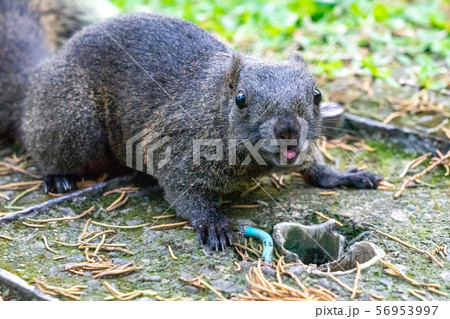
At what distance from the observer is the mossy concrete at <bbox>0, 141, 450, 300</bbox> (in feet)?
11.1

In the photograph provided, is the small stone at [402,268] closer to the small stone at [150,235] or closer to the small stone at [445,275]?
the small stone at [445,275]

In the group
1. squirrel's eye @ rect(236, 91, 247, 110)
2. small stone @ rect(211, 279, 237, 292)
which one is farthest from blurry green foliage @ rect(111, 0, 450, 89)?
small stone @ rect(211, 279, 237, 292)

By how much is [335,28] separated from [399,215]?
3.54 meters

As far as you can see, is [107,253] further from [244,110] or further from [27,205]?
[244,110]

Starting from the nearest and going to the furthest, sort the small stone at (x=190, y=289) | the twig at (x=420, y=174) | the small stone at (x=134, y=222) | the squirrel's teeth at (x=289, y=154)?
the small stone at (x=190, y=289), the squirrel's teeth at (x=289, y=154), the small stone at (x=134, y=222), the twig at (x=420, y=174)

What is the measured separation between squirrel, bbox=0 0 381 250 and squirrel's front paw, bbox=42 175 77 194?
0.01 metres

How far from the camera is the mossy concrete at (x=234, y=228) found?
3.39 meters

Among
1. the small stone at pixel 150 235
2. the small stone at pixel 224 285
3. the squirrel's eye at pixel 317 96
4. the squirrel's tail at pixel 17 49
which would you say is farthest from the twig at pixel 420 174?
the squirrel's tail at pixel 17 49

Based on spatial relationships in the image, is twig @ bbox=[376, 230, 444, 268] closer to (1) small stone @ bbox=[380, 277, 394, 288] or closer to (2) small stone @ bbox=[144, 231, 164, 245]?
(1) small stone @ bbox=[380, 277, 394, 288]

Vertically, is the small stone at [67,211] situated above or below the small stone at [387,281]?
above

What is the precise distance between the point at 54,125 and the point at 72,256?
152 cm

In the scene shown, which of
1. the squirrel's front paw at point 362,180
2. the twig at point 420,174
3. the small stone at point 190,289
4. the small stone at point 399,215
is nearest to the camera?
the small stone at point 190,289

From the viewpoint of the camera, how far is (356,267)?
349 cm

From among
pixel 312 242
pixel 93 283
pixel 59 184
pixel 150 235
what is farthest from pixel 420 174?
pixel 59 184
